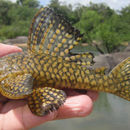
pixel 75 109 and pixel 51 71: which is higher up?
pixel 51 71

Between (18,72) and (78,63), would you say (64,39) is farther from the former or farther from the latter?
(18,72)

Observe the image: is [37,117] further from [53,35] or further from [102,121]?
[102,121]

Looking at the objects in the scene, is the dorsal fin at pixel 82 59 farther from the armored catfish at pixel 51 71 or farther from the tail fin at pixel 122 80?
the tail fin at pixel 122 80

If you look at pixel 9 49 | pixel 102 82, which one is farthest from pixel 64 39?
pixel 9 49

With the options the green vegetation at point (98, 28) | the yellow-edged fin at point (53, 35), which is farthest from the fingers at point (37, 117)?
the green vegetation at point (98, 28)

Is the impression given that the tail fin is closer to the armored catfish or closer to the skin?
the armored catfish

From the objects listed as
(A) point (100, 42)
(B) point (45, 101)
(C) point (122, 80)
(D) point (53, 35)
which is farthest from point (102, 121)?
(A) point (100, 42)
